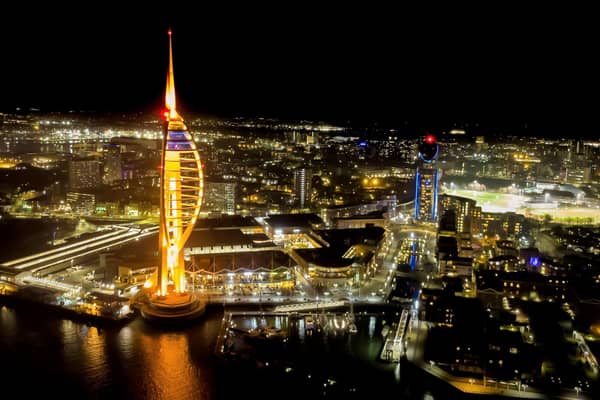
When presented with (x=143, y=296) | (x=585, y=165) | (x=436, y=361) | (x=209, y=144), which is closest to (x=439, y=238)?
(x=436, y=361)

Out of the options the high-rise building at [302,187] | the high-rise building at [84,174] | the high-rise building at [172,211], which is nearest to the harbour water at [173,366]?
the high-rise building at [172,211]

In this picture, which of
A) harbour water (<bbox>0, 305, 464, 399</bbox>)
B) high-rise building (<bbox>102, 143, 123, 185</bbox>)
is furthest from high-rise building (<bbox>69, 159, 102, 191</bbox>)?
harbour water (<bbox>0, 305, 464, 399</bbox>)

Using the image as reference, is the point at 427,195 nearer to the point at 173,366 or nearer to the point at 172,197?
the point at 172,197

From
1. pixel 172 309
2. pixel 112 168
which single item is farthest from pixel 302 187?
pixel 172 309

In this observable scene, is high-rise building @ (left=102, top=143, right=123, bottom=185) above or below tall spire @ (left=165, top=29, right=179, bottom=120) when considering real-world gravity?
below

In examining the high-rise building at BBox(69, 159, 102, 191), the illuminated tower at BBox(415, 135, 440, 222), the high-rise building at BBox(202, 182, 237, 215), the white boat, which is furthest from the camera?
the high-rise building at BBox(69, 159, 102, 191)

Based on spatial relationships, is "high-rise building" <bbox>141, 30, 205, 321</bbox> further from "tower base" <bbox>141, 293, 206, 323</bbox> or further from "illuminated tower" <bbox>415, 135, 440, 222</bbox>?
"illuminated tower" <bbox>415, 135, 440, 222</bbox>
